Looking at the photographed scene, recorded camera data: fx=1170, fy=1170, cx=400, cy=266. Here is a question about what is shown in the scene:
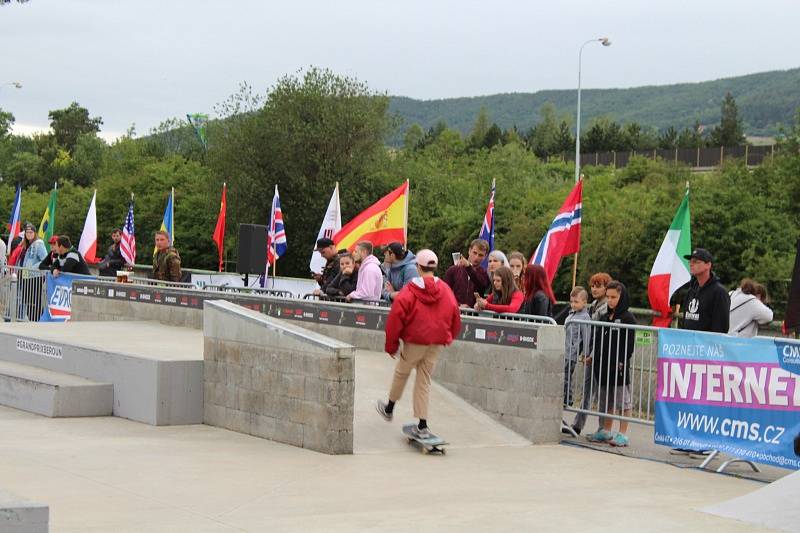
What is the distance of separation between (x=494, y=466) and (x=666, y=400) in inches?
78.2

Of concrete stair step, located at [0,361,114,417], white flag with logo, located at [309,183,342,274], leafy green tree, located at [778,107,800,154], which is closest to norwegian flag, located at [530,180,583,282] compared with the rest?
concrete stair step, located at [0,361,114,417]

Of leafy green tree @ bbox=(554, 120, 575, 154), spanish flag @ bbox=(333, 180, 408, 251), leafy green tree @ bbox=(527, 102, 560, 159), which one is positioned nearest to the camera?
spanish flag @ bbox=(333, 180, 408, 251)

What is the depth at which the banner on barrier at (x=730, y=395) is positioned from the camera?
10.6 meters

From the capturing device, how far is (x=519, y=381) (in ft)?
41.7

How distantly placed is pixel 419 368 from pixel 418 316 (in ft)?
1.82

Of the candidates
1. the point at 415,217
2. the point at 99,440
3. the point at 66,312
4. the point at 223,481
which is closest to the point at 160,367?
the point at 99,440

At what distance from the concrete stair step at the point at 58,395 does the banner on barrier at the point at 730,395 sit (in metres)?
6.33

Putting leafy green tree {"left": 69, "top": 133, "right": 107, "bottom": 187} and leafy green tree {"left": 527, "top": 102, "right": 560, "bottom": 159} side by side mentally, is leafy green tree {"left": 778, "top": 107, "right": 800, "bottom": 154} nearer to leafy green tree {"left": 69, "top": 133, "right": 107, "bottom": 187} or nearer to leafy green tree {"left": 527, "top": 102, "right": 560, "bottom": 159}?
leafy green tree {"left": 69, "top": 133, "right": 107, "bottom": 187}

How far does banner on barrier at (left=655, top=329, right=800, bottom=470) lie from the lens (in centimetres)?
1062

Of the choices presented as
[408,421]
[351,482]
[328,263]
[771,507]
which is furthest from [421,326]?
[328,263]

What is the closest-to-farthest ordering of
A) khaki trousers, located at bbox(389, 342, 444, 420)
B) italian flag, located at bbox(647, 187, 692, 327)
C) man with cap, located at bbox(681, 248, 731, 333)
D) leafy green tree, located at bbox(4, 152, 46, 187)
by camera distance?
khaki trousers, located at bbox(389, 342, 444, 420)
man with cap, located at bbox(681, 248, 731, 333)
italian flag, located at bbox(647, 187, 692, 327)
leafy green tree, located at bbox(4, 152, 46, 187)

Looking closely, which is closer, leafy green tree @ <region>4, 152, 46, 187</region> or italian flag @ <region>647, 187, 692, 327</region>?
italian flag @ <region>647, 187, 692, 327</region>

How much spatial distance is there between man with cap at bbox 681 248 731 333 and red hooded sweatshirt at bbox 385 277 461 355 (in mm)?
2600

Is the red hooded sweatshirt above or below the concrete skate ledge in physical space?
above
